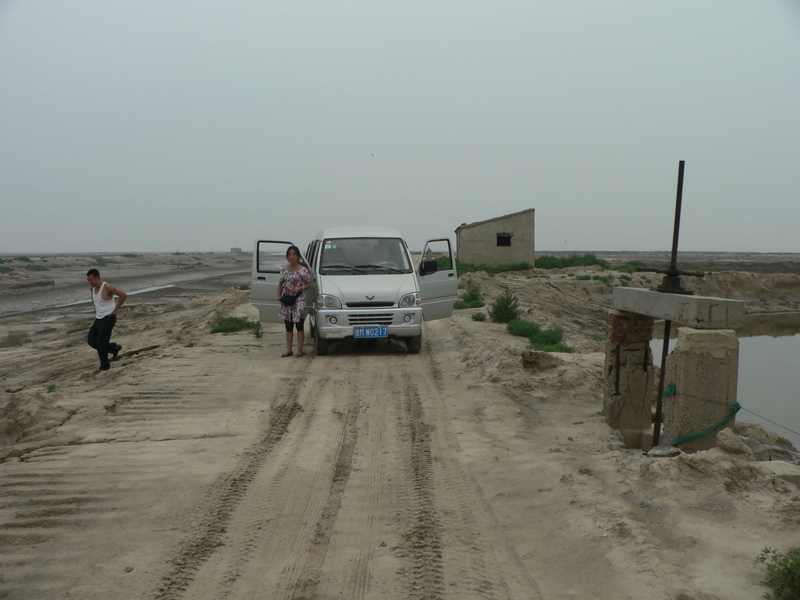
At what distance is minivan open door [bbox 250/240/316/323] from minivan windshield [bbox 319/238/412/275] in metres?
0.45

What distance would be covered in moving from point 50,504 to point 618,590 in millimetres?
3945

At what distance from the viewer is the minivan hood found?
33.2ft

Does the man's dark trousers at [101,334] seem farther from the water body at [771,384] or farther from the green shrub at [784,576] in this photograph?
the green shrub at [784,576]

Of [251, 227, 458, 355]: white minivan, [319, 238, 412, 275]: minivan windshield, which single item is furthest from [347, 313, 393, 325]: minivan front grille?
[319, 238, 412, 275]: minivan windshield

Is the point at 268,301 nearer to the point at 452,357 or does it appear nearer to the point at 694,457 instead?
the point at 452,357

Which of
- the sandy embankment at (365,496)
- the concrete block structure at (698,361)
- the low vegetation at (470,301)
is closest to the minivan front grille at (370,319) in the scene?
the sandy embankment at (365,496)

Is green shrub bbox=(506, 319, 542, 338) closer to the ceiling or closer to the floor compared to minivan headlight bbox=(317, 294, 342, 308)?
closer to the floor

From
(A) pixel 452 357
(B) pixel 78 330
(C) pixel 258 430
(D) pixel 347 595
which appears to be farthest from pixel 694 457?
(B) pixel 78 330

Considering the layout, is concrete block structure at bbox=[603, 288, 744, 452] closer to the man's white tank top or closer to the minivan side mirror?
the minivan side mirror

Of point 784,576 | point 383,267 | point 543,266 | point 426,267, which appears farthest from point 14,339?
point 543,266

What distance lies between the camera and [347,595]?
3316mm

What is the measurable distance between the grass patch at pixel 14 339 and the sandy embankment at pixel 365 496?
7432 mm

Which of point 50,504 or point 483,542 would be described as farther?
point 50,504

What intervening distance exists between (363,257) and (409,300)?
4.32 feet
